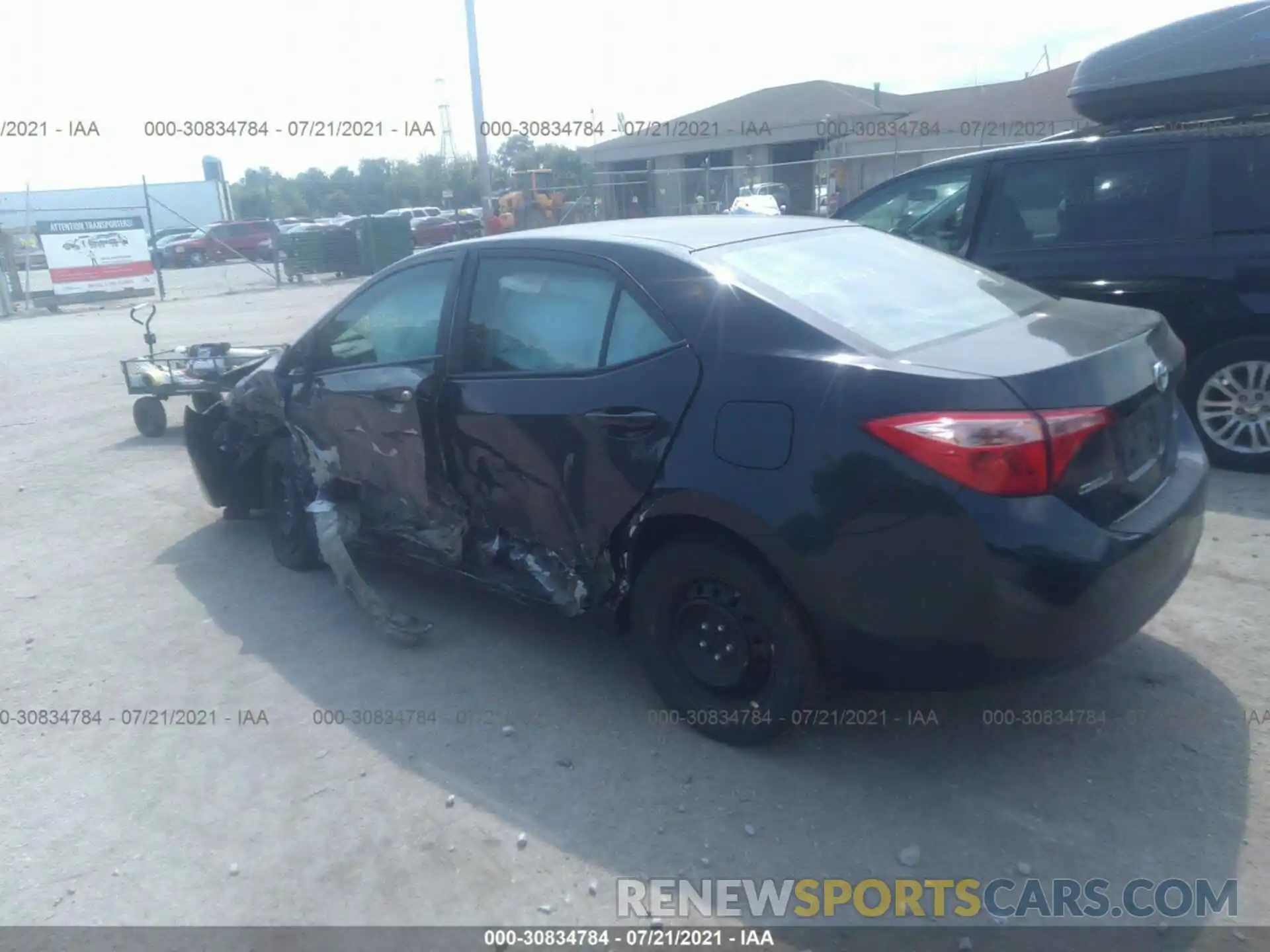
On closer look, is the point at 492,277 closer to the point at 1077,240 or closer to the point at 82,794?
the point at 82,794

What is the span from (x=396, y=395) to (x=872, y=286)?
207 centimetres

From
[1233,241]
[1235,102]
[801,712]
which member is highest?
[1235,102]

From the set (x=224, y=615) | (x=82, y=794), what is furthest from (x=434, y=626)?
(x=82, y=794)

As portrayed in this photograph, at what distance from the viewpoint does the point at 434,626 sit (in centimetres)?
487

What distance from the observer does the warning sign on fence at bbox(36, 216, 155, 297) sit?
24609mm

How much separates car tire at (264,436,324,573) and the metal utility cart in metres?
3.19

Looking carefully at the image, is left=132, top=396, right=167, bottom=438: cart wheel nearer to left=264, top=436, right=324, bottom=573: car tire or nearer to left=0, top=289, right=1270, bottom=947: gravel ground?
left=264, top=436, right=324, bottom=573: car tire

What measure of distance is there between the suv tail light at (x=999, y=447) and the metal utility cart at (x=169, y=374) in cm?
691

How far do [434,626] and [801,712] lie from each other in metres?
2.06

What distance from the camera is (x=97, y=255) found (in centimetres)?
2523

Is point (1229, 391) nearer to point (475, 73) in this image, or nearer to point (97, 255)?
point (475, 73)

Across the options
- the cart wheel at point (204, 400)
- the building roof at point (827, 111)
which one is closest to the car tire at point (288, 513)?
the cart wheel at point (204, 400)

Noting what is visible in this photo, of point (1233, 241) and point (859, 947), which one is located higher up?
point (1233, 241)

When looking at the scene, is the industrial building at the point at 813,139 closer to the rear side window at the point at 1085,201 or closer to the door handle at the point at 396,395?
the rear side window at the point at 1085,201
